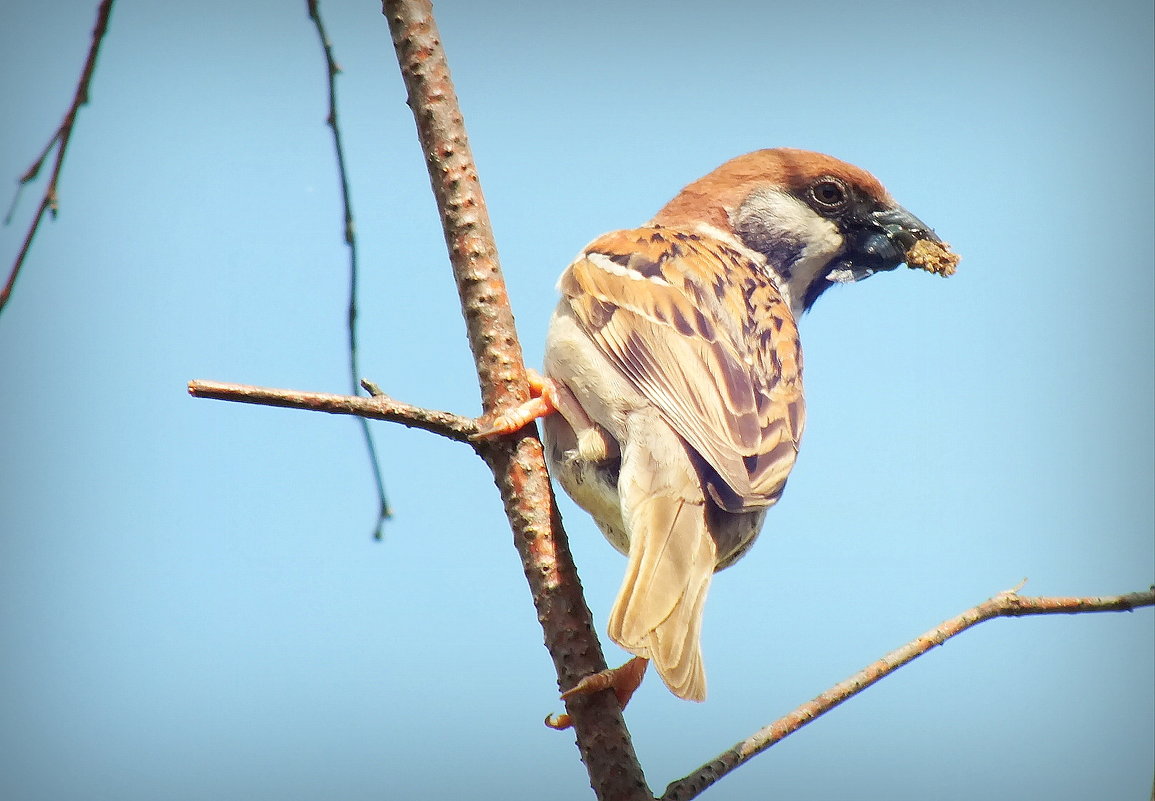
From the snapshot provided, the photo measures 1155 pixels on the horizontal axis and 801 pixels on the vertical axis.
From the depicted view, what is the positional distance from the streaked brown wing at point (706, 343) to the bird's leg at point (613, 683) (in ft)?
1.77

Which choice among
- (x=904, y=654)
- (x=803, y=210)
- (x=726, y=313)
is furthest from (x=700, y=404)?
(x=803, y=210)

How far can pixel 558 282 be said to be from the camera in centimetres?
399

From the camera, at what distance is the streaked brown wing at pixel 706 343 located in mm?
3215

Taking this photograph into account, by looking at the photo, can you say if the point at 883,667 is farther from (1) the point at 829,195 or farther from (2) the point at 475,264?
(1) the point at 829,195

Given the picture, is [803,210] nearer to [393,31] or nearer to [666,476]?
[666,476]

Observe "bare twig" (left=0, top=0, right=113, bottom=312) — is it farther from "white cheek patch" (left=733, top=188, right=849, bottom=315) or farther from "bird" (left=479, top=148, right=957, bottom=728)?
"white cheek patch" (left=733, top=188, right=849, bottom=315)

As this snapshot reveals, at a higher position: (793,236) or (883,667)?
(793,236)

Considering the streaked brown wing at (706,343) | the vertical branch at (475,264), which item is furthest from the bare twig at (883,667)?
the streaked brown wing at (706,343)

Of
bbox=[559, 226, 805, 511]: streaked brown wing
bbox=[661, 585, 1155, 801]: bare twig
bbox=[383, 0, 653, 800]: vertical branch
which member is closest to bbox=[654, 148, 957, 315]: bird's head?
bbox=[559, 226, 805, 511]: streaked brown wing

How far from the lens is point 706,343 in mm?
3602

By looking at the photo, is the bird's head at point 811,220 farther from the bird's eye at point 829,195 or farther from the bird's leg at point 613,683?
→ the bird's leg at point 613,683

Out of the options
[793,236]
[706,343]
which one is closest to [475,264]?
[706,343]

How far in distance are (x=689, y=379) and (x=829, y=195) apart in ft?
5.58

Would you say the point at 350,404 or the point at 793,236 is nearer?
the point at 350,404
